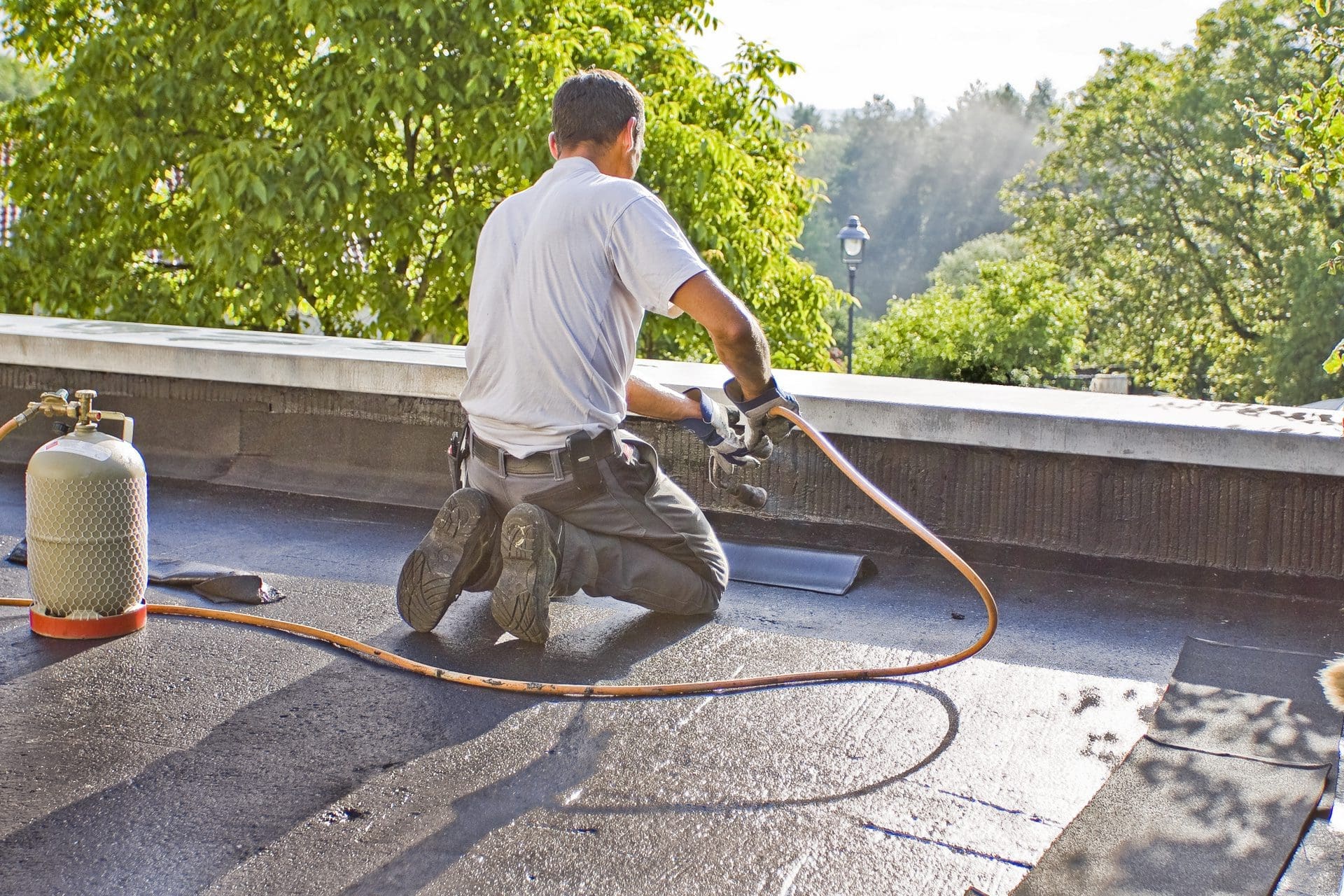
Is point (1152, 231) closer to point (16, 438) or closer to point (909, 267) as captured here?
point (16, 438)

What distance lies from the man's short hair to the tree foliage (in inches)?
4501

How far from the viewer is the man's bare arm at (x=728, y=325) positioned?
12.1 feet

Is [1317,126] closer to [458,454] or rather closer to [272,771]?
[458,454]

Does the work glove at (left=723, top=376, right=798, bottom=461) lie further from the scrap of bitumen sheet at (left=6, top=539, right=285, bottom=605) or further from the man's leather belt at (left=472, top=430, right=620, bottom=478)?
the scrap of bitumen sheet at (left=6, top=539, right=285, bottom=605)

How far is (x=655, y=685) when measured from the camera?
3.65 meters

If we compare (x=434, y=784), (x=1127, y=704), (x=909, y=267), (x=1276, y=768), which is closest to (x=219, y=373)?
(x=434, y=784)

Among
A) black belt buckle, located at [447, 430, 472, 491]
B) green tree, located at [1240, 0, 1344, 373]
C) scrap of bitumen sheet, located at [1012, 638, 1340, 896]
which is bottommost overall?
scrap of bitumen sheet, located at [1012, 638, 1340, 896]

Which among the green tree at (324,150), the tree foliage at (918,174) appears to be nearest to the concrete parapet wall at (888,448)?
the green tree at (324,150)

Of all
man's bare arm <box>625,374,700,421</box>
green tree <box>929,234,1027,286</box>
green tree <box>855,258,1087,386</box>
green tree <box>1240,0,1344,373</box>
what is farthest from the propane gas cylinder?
green tree <box>929,234,1027,286</box>

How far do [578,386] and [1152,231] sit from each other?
40.5m

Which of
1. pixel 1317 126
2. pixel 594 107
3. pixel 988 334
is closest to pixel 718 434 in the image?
pixel 594 107

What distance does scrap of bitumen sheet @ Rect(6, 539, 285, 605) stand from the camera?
443 cm

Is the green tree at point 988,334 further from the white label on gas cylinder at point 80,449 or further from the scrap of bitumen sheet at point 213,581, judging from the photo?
the white label on gas cylinder at point 80,449

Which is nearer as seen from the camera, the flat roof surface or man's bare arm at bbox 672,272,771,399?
the flat roof surface
